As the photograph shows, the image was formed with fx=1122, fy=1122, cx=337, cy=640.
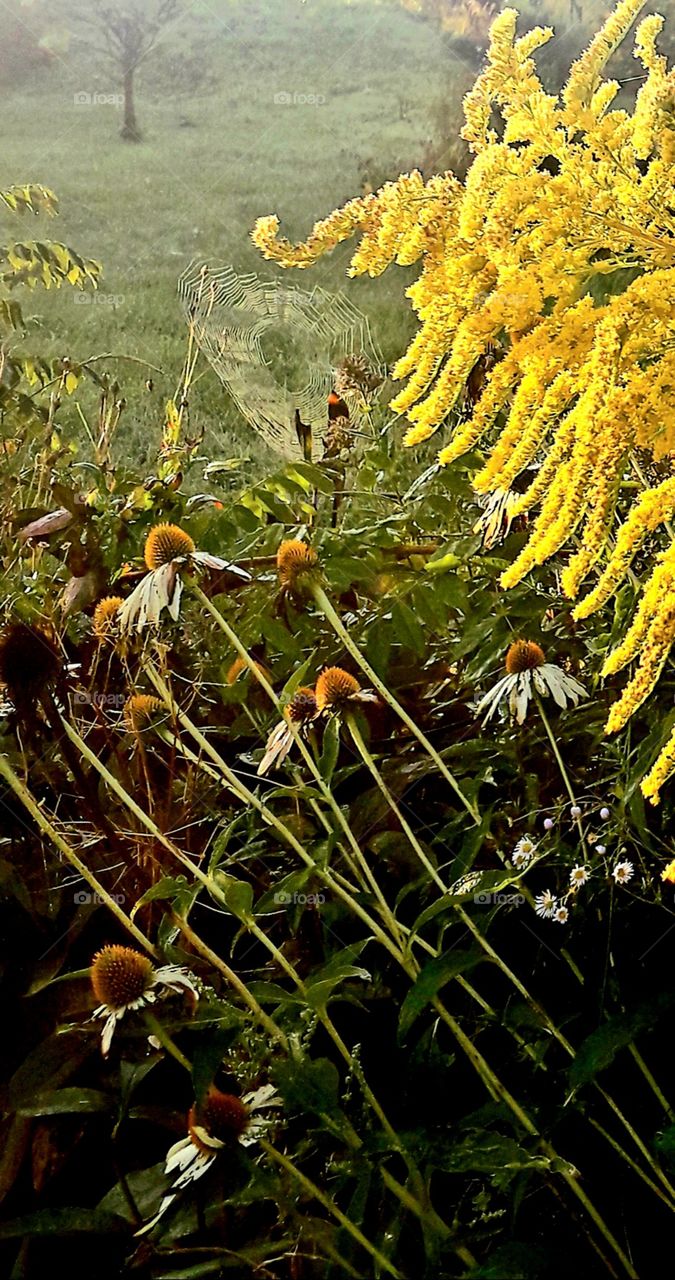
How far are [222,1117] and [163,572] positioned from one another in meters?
0.20

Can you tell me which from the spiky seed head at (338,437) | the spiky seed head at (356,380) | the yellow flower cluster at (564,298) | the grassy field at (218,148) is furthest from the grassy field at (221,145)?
the yellow flower cluster at (564,298)

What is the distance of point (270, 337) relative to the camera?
4.09 ft

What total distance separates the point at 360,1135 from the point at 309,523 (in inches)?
10.0

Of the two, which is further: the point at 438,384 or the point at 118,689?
the point at 118,689

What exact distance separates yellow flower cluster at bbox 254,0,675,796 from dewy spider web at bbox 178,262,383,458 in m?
0.73

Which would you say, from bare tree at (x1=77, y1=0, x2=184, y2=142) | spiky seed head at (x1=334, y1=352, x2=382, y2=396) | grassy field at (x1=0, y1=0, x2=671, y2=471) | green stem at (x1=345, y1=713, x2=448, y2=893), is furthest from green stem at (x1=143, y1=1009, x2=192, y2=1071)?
bare tree at (x1=77, y1=0, x2=184, y2=142)

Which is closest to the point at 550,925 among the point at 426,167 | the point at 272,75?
the point at 426,167

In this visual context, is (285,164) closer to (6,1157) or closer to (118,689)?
(118,689)

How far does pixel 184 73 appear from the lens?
150 cm

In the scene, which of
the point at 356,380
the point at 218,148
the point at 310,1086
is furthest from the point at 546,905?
the point at 218,148

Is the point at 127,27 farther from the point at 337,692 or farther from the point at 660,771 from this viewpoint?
the point at 660,771

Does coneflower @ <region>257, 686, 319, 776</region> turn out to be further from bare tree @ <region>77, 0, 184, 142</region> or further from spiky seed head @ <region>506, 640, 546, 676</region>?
bare tree @ <region>77, 0, 184, 142</region>

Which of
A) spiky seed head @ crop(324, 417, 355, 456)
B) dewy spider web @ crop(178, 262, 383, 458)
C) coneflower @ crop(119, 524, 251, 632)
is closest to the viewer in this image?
coneflower @ crop(119, 524, 251, 632)

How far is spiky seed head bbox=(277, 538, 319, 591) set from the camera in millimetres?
452
